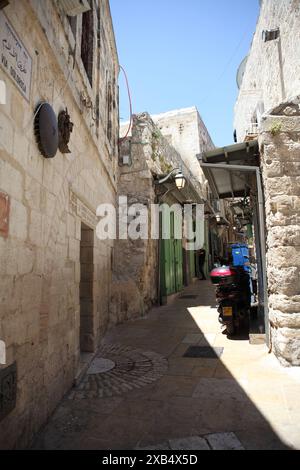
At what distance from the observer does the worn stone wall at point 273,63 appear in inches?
215

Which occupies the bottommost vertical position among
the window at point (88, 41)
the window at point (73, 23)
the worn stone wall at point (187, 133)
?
the window at point (73, 23)

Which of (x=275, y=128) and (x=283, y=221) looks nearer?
(x=283, y=221)

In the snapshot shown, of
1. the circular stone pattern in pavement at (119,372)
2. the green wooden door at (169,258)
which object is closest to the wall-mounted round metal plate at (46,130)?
the circular stone pattern in pavement at (119,372)

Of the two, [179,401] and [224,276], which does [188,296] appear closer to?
[224,276]

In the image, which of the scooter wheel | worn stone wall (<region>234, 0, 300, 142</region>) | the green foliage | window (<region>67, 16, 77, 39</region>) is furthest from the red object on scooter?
window (<region>67, 16, 77, 39</region>)

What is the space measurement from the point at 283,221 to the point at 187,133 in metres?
14.9

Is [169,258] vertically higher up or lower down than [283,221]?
lower down

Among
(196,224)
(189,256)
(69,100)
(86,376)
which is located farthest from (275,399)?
(196,224)

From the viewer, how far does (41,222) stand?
2.79 m

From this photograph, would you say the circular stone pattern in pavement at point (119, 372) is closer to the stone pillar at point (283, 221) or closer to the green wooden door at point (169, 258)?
the stone pillar at point (283, 221)

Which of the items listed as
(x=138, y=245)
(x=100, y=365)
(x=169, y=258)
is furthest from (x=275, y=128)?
(x=169, y=258)

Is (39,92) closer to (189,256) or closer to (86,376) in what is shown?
(86,376)

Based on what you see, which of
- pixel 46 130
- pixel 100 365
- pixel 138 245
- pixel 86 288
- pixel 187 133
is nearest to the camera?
pixel 46 130

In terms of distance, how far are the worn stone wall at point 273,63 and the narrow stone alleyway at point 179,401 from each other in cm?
386
